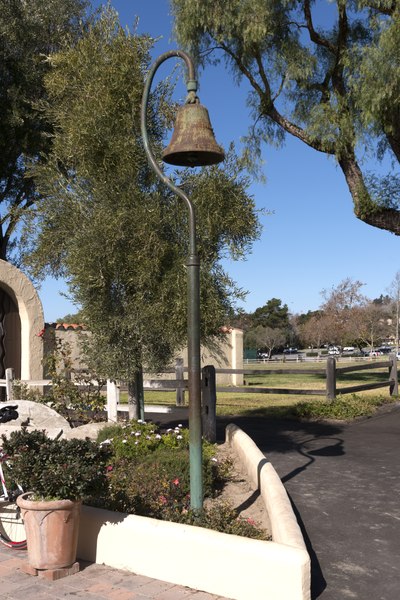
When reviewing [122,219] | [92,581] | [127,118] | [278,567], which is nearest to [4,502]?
[92,581]

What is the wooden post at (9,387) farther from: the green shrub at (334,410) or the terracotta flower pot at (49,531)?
the green shrub at (334,410)

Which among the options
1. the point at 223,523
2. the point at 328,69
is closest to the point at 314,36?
the point at 328,69

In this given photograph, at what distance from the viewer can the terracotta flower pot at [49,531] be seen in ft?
16.4

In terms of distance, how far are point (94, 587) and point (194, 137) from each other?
386 cm

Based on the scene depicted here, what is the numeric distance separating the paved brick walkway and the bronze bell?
3.66m

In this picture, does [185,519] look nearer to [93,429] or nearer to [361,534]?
[361,534]

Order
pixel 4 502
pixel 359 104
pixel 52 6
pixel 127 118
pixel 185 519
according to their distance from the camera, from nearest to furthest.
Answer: pixel 185 519 → pixel 4 502 → pixel 127 118 → pixel 359 104 → pixel 52 6

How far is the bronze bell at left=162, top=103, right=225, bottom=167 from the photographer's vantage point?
5.65m

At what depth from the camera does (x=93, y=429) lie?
374 inches

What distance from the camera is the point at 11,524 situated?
605cm

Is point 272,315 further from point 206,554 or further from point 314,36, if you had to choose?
point 206,554

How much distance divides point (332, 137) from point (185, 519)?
33.8 feet

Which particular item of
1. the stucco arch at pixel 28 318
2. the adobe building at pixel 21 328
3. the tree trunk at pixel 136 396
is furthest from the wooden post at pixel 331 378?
the stucco arch at pixel 28 318

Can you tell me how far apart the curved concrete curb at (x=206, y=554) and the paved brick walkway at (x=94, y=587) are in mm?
96
